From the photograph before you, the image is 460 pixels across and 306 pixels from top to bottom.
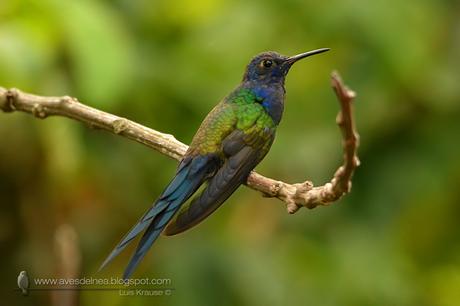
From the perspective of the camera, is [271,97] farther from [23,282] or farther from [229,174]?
[23,282]

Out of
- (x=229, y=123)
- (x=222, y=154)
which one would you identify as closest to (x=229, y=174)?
(x=222, y=154)

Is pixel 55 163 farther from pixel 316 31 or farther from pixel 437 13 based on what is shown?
pixel 437 13

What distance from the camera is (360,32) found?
476 centimetres

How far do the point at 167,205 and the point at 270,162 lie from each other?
1.78m

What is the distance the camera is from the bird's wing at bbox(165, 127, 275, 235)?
322 centimetres

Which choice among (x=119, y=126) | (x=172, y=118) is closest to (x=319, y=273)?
(x=172, y=118)

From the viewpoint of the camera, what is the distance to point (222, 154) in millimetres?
3719

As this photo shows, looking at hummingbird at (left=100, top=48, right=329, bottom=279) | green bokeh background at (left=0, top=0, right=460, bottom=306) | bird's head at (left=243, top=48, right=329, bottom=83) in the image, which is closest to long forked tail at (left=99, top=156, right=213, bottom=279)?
hummingbird at (left=100, top=48, right=329, bottom=279)

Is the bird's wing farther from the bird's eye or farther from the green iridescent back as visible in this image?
the bird's eye

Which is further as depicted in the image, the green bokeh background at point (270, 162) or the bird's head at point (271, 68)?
A: the green bokeh background at point (270, 162)

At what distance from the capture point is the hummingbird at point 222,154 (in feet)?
10.5

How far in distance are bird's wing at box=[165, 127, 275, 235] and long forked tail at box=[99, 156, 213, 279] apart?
0.13 feet

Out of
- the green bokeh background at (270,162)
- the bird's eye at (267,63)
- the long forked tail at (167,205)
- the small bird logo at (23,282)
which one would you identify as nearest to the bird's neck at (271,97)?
the bird's eye at (267,63)

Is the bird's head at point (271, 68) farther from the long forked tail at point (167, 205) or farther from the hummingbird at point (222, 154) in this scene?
the long forked tail at point (167, 205)
